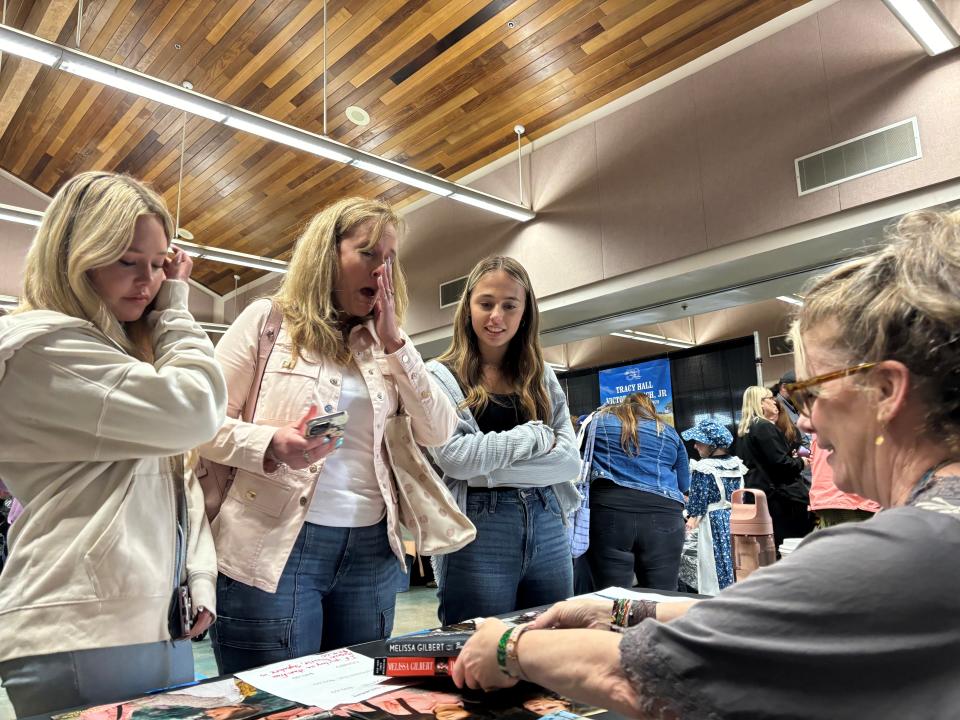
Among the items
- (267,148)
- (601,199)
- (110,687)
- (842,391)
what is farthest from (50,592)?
(267,148)

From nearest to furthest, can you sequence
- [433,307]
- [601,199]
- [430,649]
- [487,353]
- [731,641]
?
[731,641] < [430,649] < [487,353] < [601,199] < [433,307]

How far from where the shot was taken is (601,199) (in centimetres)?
607

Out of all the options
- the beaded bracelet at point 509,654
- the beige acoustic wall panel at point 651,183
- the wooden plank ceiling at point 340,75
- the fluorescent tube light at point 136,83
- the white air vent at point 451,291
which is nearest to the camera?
the beaded bracelet at point 509,654

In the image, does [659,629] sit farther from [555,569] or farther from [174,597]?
[555,569]

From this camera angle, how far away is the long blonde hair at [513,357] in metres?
1.86

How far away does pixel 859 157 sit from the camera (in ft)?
14.7

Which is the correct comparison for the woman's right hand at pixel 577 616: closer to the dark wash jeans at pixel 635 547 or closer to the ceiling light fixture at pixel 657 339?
the dark wash jeans at pixel 635 547

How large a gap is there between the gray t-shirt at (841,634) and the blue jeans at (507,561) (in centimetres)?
95

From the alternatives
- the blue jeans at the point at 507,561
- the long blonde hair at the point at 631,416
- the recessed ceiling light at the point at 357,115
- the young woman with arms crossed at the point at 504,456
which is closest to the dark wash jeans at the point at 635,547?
the long blonde hair at the point at 631,416

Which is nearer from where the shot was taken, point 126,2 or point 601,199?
point 126,2

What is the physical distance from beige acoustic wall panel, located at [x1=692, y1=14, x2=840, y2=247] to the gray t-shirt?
4.65 metres

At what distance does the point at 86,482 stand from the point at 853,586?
3.21 feet

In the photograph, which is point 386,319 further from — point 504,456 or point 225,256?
point 225,256

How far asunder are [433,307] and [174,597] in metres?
6.79
